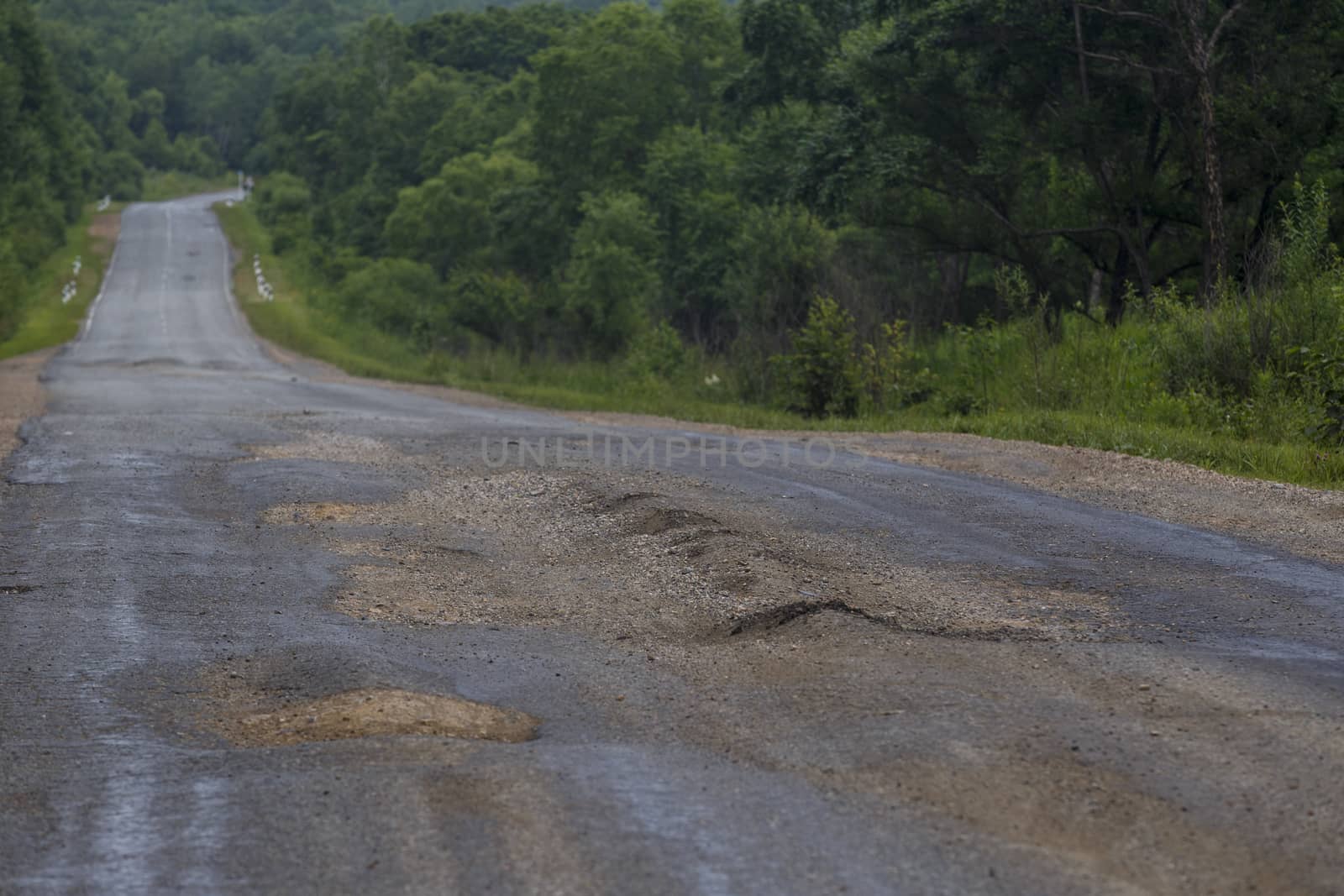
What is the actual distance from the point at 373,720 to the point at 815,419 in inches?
601

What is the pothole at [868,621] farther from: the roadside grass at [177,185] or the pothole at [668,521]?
the roadside grass at [177,185]

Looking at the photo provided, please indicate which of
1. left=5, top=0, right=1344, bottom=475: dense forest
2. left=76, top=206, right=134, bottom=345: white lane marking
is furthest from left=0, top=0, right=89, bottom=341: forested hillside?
left=5, top=0, right=1344, bottom=475: dense forest

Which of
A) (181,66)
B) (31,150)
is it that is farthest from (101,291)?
(181,66)

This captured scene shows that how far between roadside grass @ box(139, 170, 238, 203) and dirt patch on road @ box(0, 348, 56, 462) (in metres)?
76.9

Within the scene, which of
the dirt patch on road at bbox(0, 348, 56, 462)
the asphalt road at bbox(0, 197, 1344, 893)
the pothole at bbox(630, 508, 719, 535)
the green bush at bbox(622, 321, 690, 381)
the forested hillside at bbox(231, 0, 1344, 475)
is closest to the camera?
the asphalt road at bbox(0, 197, 1344, 893)

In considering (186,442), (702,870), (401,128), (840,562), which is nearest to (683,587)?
(840,562)

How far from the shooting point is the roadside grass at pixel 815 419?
42.7ft

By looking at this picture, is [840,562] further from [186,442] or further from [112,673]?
[186,442]

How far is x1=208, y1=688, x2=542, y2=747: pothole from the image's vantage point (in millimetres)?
5410

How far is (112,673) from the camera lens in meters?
6.30

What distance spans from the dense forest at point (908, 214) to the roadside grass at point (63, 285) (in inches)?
331

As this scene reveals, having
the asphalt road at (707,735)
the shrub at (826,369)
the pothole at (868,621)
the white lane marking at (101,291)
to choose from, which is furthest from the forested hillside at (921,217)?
the pothole at (868,621)

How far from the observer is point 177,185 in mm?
113312

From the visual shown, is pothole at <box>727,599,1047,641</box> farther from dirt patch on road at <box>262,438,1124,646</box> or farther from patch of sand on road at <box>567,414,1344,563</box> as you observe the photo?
patch of sand on road at <box>567,414,1344,563</box>
